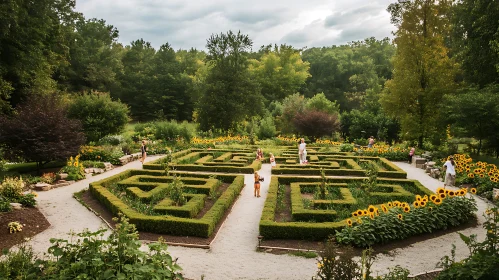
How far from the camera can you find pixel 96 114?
23.7 m

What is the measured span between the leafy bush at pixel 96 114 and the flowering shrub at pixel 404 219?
19513 millimetres

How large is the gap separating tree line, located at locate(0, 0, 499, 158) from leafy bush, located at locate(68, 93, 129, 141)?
2351mm

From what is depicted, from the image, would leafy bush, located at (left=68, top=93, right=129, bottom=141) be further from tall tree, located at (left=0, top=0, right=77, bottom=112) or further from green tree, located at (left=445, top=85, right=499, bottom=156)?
green tree, located at (left=445, top=85, right=499, bottom=156)

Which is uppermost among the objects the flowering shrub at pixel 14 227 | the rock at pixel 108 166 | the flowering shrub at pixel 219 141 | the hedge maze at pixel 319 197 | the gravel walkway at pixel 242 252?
the flowering shrub at pixel 219 141

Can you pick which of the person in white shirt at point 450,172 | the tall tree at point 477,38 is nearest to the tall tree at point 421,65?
the tall tree at point 477,38

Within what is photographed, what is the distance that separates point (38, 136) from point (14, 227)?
7.44m

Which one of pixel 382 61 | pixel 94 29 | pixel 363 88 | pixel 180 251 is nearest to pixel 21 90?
pixel 180 251

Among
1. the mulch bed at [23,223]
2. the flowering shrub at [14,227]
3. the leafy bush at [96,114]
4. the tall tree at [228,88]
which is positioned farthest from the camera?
the tall tree at [228,88]

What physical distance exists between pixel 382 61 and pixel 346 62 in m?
9.75

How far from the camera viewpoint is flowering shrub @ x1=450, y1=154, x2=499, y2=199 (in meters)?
13.4

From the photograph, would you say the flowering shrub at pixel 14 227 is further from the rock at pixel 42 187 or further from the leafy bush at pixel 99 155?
the leafy bush at pixel 99 155

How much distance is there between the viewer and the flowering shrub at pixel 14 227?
Answer: 31.0ft

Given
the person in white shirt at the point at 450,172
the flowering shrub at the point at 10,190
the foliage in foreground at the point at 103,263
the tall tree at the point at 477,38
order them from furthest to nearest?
the tall tree at the point at 477,38, the person in white shirt at the point at 450,172, the flowering shrub at the point at 10,190, the foliage in foreground at the point at 103,263

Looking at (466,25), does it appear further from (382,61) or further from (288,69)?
(382,61)
